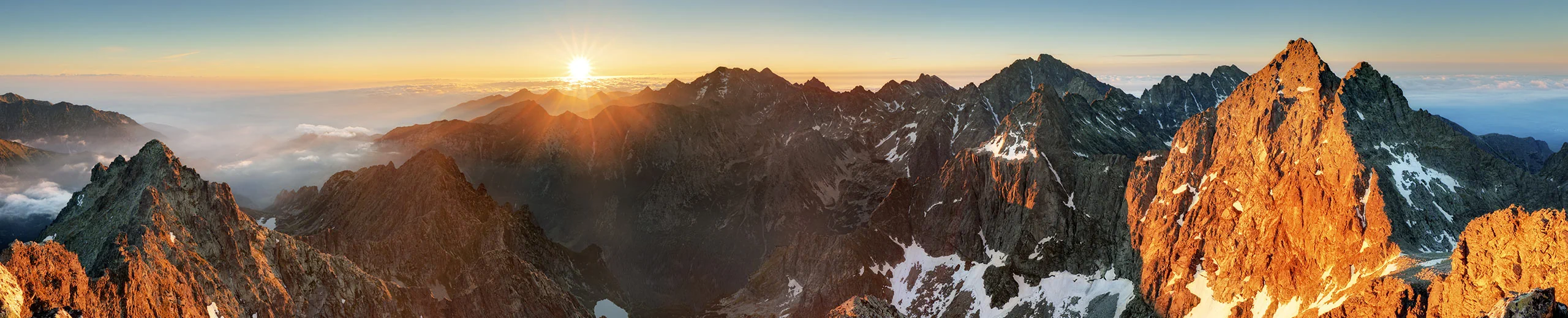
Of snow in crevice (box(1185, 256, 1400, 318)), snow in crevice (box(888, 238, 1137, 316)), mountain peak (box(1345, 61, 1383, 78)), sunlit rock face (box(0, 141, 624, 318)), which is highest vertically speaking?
mountain peak (box(1345, 61, 1383, 78))

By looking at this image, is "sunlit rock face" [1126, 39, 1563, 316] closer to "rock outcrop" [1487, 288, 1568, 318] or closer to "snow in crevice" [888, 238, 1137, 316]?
"snow in crevice" [888, 238, 1137, 316]

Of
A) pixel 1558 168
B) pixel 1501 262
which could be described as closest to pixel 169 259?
pixel 1501 262

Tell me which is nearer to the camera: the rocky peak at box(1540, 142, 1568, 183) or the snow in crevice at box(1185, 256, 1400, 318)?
the snow in crevice at box(1185, 256, 1400, 318)

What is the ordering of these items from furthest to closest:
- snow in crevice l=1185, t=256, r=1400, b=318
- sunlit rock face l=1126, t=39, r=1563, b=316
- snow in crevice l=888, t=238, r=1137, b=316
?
1. snow in crevice l=888, t=238, r=1137, b=316
2. sunlit rock face l=1126, t=39, r=1563, b=316
3. snow in crevice l=1185, t=256, r=1400, b=318

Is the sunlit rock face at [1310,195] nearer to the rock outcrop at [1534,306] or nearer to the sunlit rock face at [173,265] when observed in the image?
the rock outcrop at [1534,306]

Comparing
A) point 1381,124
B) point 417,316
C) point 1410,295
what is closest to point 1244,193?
point 1381,124

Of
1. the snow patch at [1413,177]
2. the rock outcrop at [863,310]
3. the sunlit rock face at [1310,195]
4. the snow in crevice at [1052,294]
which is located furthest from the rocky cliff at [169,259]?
the snow patch at [1413,177]

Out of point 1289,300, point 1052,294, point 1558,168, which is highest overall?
point 1558,168

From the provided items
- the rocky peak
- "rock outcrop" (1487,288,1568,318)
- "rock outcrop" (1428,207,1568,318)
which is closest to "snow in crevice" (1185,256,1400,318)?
"rock outcrop" (1428,207,1568,318)

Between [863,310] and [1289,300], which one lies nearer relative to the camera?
[863,310]

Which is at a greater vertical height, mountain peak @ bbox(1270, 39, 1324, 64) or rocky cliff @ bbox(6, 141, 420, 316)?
mountain peak @ bbox(1270, 39, 1324, 64)

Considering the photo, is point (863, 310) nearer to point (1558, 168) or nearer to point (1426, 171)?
point (1426, 171)

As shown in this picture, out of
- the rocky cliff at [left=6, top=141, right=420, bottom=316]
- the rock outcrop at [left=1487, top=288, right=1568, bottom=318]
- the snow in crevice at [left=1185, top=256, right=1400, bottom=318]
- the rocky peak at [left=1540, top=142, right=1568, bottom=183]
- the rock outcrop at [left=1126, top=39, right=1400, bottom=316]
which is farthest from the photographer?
the rocky peak at [left=1540, top=142, right=1568, bottom=183]
